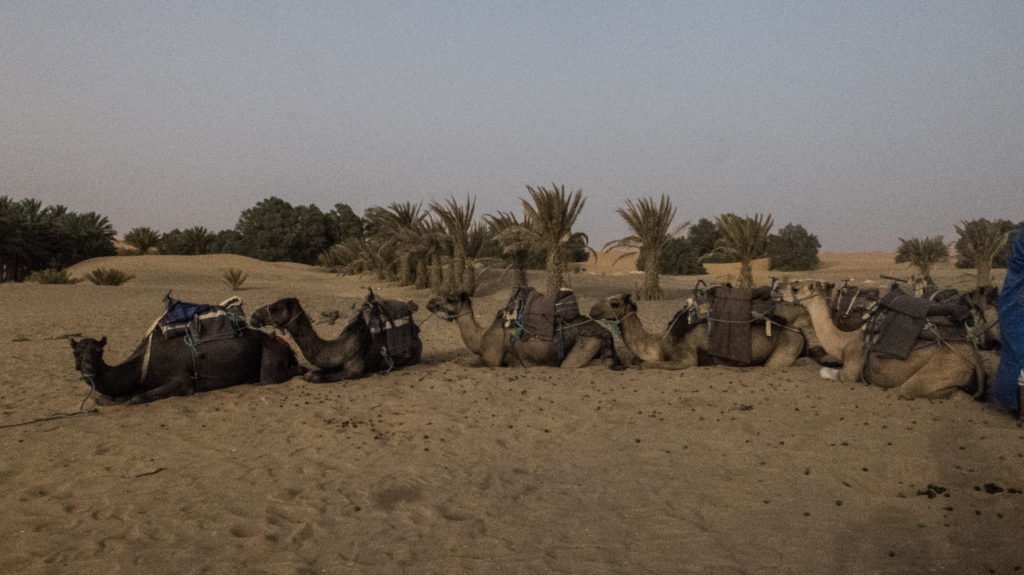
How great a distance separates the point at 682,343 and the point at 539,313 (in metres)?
1.92

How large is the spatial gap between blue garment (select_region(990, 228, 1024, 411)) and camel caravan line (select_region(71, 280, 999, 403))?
469 millimetres

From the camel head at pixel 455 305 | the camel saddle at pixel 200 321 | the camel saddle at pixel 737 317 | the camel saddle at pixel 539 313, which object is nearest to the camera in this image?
the camel saddle at pixel 200 321

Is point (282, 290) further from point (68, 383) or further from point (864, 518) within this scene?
point (864, 518)

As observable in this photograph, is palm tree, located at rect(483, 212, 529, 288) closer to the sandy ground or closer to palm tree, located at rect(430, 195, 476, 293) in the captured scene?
palm tree, located at rect(430, 195, 476, 293)

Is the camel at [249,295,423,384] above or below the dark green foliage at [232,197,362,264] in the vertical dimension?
below

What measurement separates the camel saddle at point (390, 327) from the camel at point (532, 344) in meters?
0.44

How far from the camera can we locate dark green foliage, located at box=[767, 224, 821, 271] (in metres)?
44.0

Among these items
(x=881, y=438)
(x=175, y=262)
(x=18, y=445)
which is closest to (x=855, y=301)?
(x=881, y=438)

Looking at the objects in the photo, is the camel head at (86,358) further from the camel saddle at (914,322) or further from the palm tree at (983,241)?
the palm tree at (983,241)

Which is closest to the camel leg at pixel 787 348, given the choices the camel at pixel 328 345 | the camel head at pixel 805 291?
the camel head at pixel 805 291

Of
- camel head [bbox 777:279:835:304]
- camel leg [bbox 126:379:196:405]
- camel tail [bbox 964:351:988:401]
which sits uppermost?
camel head [bbox 777:279:835:304]

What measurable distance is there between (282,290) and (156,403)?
16544 millimetres

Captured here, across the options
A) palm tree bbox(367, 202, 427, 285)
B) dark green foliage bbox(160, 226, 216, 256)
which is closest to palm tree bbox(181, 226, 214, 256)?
dark green foliage bbox(160, 226, 216, 256)

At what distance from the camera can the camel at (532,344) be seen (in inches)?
393
